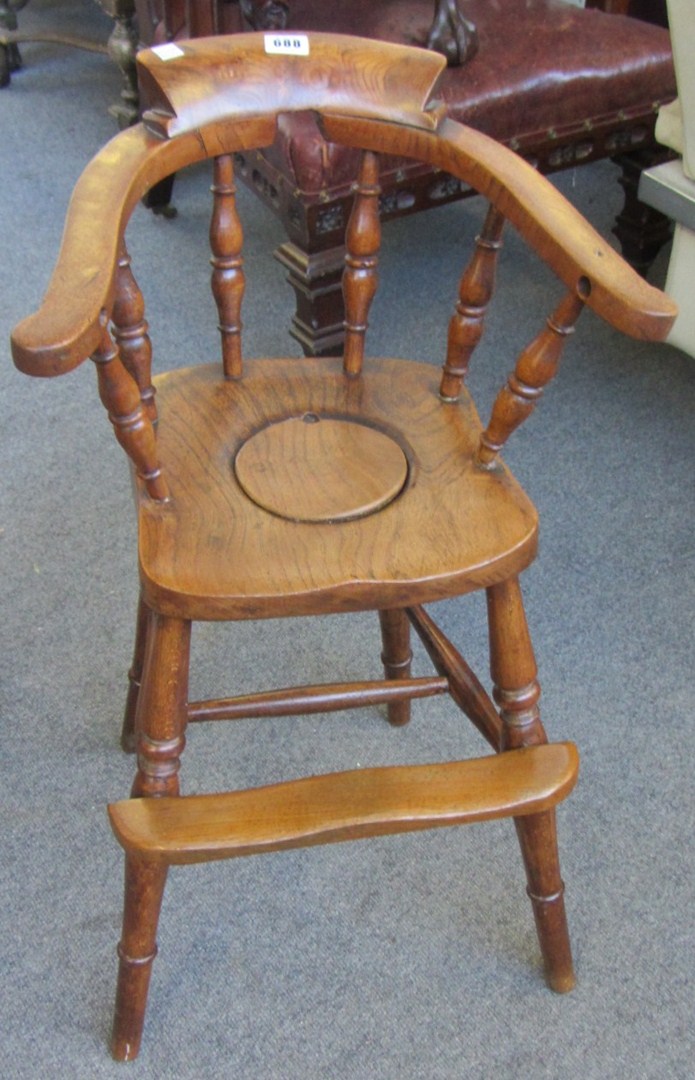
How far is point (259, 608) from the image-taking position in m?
0.89

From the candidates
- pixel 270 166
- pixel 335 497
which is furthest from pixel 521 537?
pixel 270 166

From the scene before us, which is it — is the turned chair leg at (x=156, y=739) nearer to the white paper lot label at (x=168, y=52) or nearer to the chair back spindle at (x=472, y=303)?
the chair back spindle at (x=472, y=303)

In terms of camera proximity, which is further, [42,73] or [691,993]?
[42,73]

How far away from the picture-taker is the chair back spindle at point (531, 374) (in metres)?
0.90

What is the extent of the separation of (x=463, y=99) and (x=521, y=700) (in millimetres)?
1013

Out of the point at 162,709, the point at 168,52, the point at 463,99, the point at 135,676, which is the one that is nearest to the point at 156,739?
the point at 162,709

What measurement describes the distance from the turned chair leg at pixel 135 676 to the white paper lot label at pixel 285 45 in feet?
1.75

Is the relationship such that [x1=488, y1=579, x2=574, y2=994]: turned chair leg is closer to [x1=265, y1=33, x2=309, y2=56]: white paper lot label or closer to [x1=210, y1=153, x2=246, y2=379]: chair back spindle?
[x1=210, y1=153, x2=246, y2=379]: chair back spindle

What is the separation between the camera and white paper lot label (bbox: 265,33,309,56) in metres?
1.02

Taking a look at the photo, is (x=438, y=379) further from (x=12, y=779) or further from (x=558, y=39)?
(x=558, y=39)

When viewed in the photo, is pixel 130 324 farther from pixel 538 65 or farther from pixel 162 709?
pixel 538 65

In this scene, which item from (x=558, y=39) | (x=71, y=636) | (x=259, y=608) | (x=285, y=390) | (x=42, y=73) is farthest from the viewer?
(x=42, y=73)

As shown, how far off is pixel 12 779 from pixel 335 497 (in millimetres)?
604

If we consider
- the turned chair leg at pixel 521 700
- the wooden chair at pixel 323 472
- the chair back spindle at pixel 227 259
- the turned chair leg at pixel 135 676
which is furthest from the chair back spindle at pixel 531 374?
the turned chair leg at pixel 135 676
